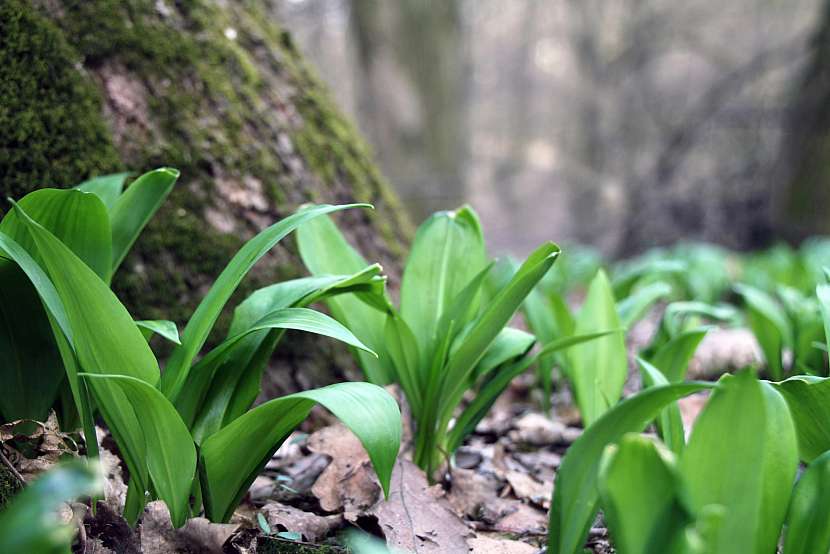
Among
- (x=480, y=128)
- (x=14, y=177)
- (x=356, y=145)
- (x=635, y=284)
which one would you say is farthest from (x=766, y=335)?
(x=480, y=128)

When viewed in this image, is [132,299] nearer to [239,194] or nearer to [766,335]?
[239,194]

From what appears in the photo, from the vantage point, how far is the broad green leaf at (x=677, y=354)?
5.09 ft

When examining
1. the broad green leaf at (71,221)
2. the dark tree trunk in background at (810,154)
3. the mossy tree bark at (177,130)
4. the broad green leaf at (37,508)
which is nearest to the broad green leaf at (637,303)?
the mossy tree bark at (177,130)

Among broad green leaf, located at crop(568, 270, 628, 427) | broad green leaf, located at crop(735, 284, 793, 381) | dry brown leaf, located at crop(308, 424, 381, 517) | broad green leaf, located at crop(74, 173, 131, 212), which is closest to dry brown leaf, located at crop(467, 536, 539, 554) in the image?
dry brown leaf, located at crop(308, 424, 381, 517)

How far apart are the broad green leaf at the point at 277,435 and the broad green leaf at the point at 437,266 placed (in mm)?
511

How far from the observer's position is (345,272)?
157 centimetres

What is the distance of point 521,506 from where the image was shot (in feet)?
4.79

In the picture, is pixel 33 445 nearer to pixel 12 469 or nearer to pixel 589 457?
pixel 12 469

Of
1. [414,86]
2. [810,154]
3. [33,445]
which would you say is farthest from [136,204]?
[810,154]

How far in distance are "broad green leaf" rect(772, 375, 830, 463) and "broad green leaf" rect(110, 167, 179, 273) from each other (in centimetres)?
114

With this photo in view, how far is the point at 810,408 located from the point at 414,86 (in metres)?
5.39

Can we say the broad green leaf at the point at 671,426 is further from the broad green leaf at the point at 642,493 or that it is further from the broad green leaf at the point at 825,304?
the broad green leaf at the point at 642,493

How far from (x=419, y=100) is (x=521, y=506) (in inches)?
200

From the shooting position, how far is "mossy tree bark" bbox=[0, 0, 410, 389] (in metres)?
1.60
